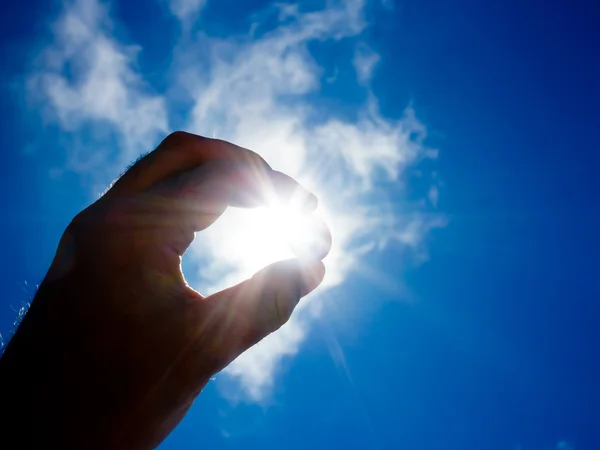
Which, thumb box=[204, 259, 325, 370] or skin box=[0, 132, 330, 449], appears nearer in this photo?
skin box=[0, 132, 330, 449]

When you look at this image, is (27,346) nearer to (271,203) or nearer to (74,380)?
(74,380)

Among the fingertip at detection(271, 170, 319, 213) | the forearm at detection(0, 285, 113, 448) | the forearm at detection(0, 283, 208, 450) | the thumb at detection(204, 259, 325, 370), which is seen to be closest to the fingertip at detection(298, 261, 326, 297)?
the thumb at detection(204, 259, 325, 370)

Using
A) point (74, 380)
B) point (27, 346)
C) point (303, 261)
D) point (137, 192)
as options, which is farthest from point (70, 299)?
point (303, 261)

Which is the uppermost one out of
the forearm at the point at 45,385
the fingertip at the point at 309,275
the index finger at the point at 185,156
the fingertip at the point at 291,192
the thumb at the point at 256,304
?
the fingertip at the point at 291,192

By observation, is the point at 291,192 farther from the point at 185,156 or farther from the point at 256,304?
the point at 256,304

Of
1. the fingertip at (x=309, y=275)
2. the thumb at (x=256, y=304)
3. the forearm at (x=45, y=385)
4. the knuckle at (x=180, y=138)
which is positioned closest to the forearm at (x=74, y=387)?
the forearm at (x=45, y=385)

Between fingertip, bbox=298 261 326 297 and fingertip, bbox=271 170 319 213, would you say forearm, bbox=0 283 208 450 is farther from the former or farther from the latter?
fingertip, bbox=271 170 319 213

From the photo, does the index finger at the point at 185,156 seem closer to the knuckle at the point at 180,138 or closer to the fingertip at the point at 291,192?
the knuckle at the point at 180,138
